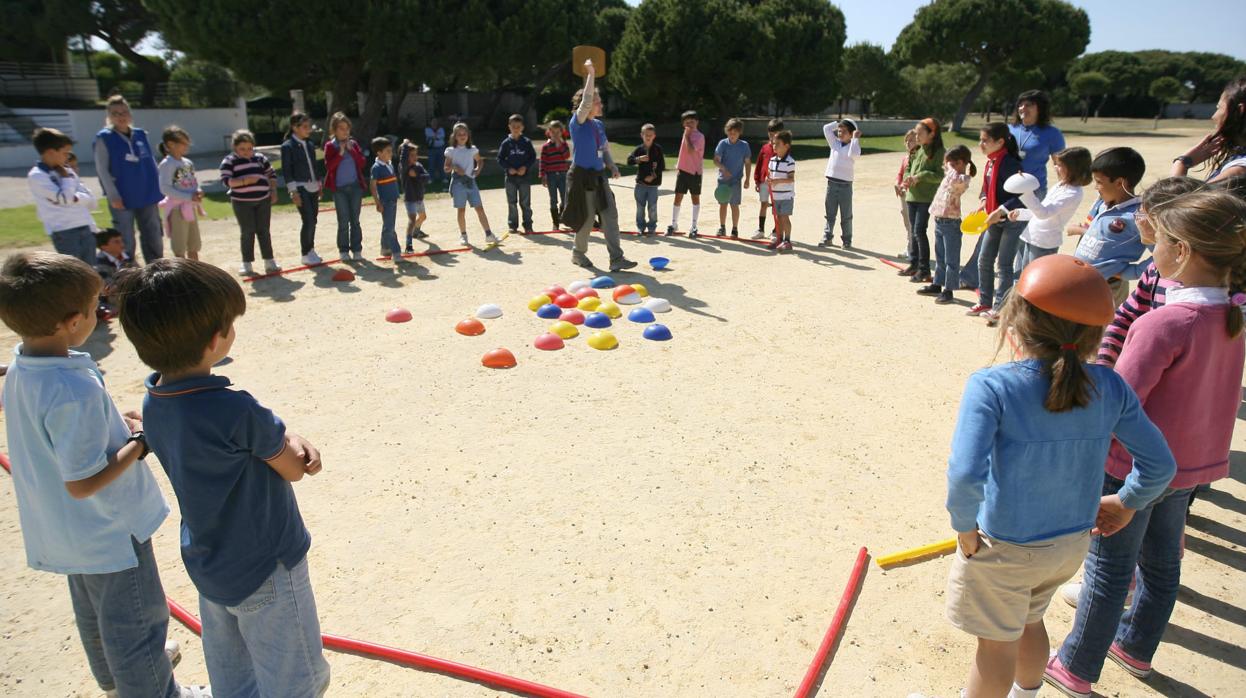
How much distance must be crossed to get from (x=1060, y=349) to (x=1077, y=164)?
176 inches

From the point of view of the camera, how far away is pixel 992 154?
7316 mm

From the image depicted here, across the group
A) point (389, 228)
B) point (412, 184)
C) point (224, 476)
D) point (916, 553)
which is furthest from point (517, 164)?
point (224, 476)

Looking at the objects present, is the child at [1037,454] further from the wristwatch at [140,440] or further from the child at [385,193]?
the child at [385,193]

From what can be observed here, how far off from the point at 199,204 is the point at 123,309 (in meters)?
8.50

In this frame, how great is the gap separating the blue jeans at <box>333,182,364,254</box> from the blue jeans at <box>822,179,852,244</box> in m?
6.29

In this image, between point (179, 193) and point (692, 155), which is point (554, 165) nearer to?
point (692, 155)

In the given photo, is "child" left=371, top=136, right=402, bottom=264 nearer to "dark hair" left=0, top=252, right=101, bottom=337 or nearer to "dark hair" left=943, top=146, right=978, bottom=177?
"dark hair" left=943, top=146, right=978, bottom=177

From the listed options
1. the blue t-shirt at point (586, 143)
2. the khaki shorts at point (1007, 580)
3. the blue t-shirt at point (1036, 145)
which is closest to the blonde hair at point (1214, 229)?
the khaki shorts at point (1007, 580)

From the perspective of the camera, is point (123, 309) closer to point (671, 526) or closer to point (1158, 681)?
point (671, 526)

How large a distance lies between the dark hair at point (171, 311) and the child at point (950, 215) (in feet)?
24.4

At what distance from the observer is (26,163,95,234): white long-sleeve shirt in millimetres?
7105

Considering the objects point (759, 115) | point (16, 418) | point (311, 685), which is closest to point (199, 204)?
point (16, 418)

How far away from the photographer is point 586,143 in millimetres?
9164

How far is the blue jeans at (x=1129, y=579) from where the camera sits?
2.72m
